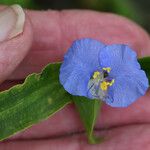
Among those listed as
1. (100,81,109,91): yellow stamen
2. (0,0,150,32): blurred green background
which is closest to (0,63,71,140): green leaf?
(100,81,109,91): yellow stamen

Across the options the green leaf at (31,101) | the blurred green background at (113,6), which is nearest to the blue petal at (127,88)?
the green leaf at (31,101)

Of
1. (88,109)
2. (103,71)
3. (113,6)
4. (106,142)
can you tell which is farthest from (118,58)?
(113,6)

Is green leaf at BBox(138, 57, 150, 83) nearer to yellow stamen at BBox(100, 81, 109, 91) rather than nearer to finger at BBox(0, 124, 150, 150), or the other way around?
yellow stamen at BBox(100, 81, 109, 91)

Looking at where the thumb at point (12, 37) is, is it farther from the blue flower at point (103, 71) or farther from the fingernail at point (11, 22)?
the blue flower at point (103, 71)

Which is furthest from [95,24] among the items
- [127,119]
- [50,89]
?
[50,89]

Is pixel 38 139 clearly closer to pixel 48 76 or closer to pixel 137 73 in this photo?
pixel 48 76

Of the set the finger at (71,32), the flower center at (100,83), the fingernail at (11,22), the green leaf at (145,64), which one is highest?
the fingernail at (11,22)
